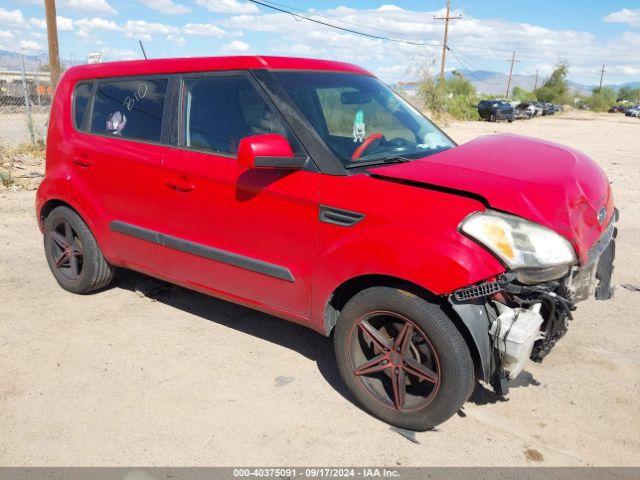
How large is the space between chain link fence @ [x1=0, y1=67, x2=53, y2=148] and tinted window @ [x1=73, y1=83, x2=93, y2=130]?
20.0 ft

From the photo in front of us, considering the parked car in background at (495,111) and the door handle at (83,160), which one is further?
the parked car in background at (495,111)

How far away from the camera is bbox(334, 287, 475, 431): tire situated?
2.74m

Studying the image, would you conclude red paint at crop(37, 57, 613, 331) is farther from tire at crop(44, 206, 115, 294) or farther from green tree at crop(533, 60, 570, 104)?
green tree at crop(533, 60, 570, 104)

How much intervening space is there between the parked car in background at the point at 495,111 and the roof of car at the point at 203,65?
Result: 39273 mm

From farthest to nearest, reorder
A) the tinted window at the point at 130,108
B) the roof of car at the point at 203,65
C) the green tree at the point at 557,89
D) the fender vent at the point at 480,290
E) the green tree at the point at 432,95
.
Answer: the green tree at the point at 557,89 < the green tree at the point at 432,95 < the tinted window at the point at 130,108 < the roof of car at the point at 203,65 < the fender vent at the point at 480,290

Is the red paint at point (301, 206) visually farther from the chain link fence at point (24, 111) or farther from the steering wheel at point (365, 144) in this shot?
the chain link fence at point (24, 111)

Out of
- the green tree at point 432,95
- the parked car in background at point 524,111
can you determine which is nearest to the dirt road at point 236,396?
the green tree at point 432,95

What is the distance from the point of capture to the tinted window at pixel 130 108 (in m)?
3.91

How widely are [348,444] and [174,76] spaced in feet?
8.53

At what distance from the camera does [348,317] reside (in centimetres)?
304

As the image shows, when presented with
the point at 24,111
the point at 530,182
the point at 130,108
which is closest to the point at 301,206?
the point at 530,182

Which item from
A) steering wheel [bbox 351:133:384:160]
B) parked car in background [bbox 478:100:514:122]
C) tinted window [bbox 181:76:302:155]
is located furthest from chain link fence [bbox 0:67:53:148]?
parked car in background [bbox 478:100:514:122]

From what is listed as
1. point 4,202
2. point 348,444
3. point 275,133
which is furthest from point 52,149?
point 4,202

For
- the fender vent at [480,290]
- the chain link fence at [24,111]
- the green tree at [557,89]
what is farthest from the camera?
the green tree at [557,89]
